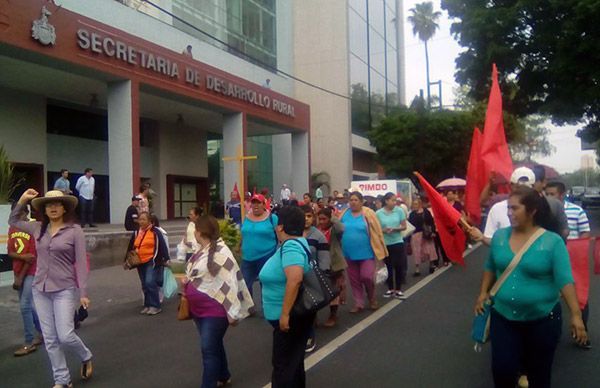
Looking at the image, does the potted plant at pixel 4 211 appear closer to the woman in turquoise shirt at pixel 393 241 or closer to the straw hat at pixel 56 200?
the straw hat at pixel 56 200

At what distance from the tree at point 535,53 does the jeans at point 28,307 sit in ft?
63.9

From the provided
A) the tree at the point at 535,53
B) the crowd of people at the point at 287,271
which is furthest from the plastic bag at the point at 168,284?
the tree at the point at 535,53

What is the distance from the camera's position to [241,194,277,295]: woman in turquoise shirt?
772 centimetres

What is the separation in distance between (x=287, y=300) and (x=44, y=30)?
519 inches

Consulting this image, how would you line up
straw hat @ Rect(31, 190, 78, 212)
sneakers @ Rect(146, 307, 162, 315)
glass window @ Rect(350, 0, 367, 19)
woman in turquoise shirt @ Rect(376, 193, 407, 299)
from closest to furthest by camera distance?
straw hat @ Rect(31, 190, 78, 212)
sneakers @ Rect(146, 307, 162, 315)
woman in turquoise shirt @ Rect(376, 193, 407, 299)
glass window @ Rect(350, 0, 367, 19)

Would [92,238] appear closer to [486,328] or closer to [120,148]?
[120,148]

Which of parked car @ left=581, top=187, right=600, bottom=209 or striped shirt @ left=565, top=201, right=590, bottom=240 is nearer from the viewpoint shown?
striped shirt @ left=565, top=201, right=590, bottom=240

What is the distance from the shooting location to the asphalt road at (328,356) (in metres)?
5.41

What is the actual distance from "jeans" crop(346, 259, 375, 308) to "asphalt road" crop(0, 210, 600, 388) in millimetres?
323

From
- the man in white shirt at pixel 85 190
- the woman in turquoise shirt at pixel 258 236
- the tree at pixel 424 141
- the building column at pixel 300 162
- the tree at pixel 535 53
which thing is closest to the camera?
the woman in turquoise shirt at pixel 258 236

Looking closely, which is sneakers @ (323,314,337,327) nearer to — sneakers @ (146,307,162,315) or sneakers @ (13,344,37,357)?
sneakers @ (146,307,162,315)

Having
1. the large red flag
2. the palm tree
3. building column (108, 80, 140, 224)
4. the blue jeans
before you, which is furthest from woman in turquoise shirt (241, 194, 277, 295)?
the palm tree

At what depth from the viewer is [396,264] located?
9.34m

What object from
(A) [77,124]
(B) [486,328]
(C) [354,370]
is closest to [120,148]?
(A) [77,124]
